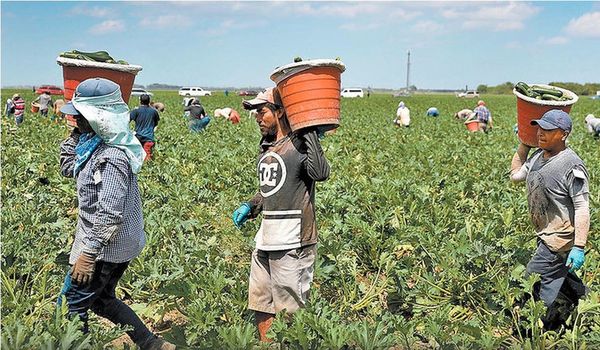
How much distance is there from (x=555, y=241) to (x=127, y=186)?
267 centimetres

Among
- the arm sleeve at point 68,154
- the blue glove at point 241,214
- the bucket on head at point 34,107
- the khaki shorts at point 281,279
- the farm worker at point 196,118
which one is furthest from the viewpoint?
the bucket on head at point 34,107

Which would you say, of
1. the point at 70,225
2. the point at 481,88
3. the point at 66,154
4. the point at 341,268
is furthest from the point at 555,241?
the point at 481,88

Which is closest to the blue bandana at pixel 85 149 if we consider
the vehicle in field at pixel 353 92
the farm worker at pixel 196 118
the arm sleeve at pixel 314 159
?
the arm sleeve at pixel 314 159

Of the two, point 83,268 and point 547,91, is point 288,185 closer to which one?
point 83,268

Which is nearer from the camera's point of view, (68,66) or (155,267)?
(68,66)

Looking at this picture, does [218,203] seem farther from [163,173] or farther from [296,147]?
[296,147]

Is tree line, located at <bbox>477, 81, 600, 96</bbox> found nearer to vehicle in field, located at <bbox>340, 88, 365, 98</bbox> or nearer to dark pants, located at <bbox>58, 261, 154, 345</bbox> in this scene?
vehicle in field, located at <bbox>340, 88, 365, 98</bbox>

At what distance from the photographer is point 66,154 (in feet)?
11.8

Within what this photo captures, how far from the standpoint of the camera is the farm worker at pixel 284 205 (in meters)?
3.65

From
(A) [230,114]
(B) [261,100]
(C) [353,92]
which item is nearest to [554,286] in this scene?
(B) [261,100]

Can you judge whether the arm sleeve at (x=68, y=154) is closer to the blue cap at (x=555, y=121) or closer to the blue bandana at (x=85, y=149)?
the blue bandana at (x=85, y=149)

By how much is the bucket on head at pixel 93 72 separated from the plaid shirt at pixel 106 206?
688mm

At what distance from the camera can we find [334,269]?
458 cm

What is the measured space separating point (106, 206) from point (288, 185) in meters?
1.02
